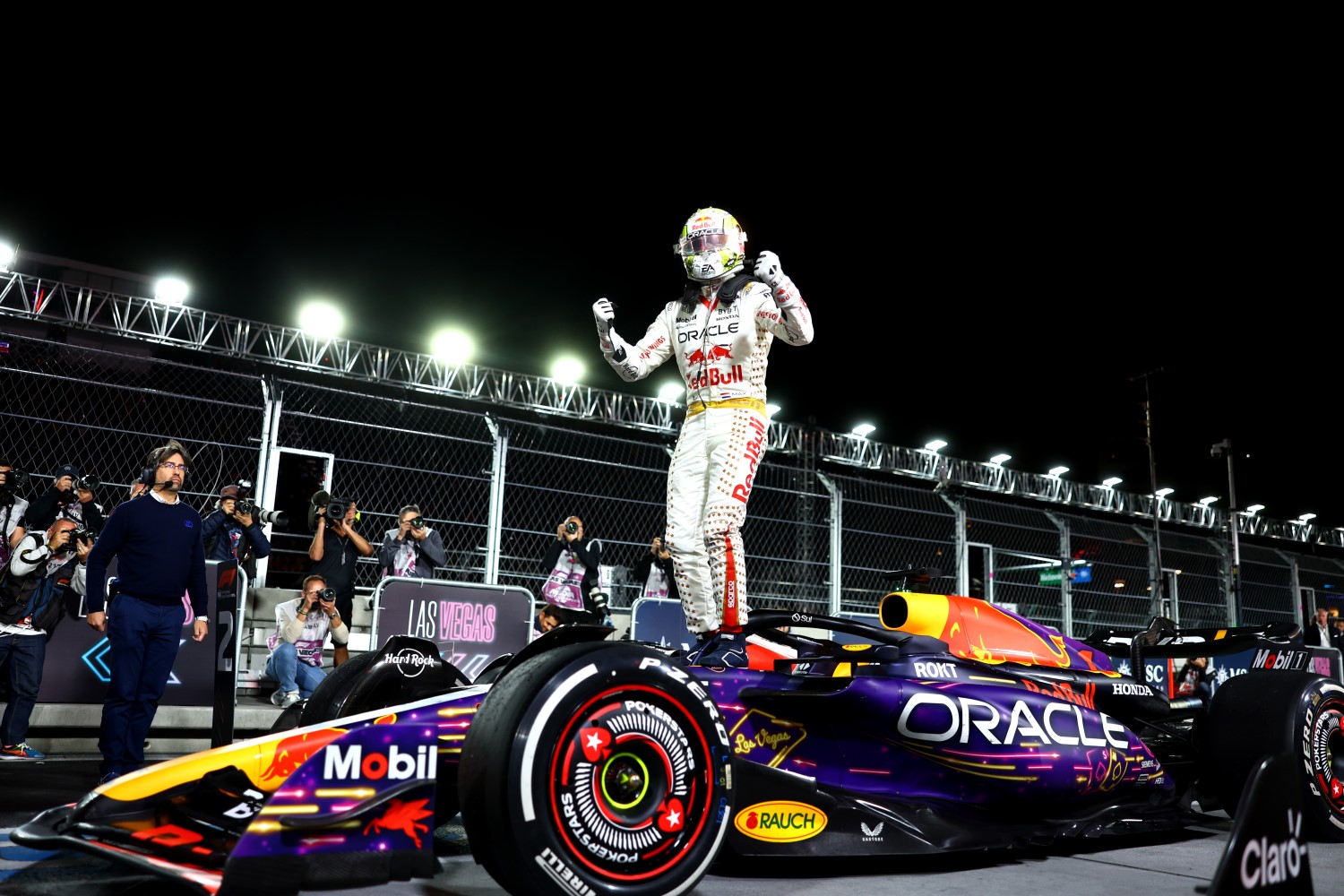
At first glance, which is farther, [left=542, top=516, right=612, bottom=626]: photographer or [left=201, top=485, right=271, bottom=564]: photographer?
[left=542, top=516, right=612, bottom=626]: photographer

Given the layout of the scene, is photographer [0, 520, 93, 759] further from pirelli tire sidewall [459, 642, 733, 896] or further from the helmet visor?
pirelli tire sidewall [459, 642, 733, 896]

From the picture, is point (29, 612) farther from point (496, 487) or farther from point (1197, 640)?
point (1197, 640)

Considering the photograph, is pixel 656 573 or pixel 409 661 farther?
pixel 656 573

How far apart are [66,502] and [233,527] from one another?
4.68 ft

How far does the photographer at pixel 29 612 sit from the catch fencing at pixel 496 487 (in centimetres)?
173

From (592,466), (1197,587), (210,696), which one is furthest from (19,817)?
(1197,587)

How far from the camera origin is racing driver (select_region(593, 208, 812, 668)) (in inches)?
157

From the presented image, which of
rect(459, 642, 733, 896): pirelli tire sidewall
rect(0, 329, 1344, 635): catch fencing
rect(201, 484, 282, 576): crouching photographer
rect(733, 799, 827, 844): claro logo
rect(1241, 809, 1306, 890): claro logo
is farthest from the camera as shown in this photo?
rect(0, 329, 1344, 635): catch fencing

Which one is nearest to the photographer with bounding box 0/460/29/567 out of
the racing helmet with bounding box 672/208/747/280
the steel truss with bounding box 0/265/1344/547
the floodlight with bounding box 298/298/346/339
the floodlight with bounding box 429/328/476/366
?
the steel truss with bounding box 0/265/1344/547

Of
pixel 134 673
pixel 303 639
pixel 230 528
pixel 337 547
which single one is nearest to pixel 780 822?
pixel 134 673

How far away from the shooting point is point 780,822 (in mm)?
2738

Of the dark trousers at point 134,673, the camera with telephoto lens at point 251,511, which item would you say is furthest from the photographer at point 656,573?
the dark trousers at point 134,673

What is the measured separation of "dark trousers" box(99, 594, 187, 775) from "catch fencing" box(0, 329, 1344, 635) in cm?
344

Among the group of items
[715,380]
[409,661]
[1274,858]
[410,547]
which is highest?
[715,380]
